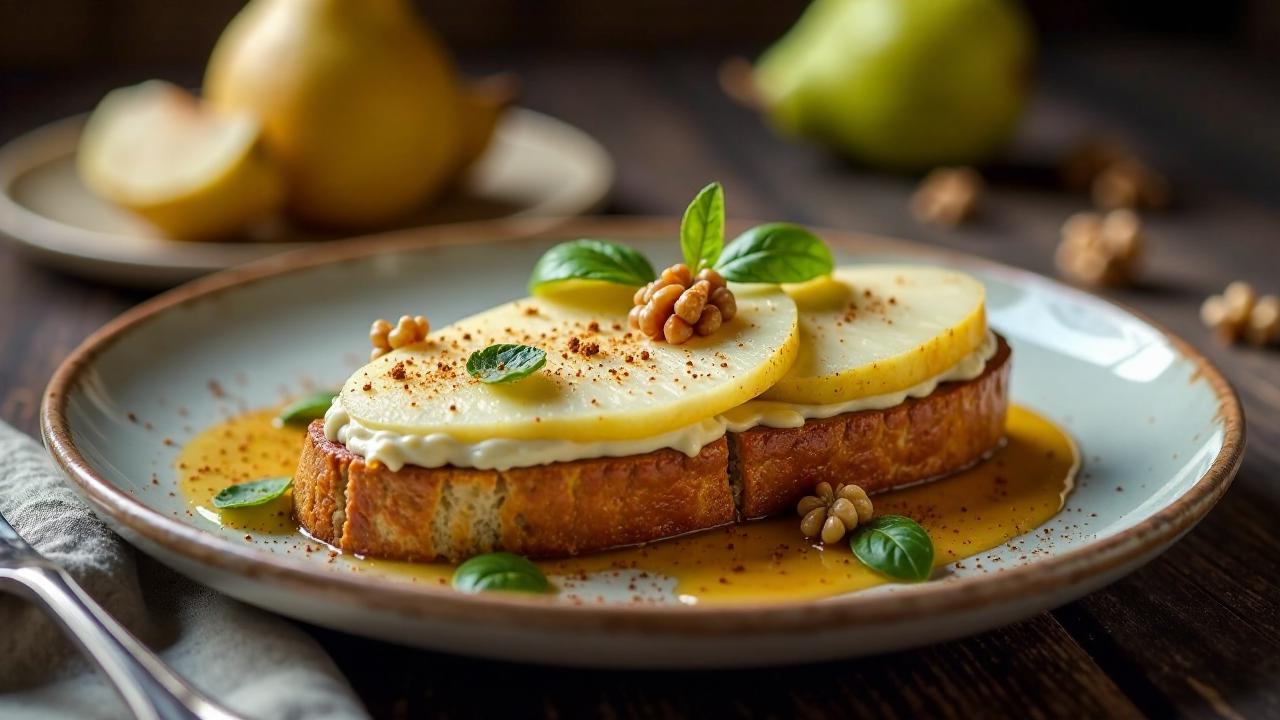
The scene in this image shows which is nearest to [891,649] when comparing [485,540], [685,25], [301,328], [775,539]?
[775,539]

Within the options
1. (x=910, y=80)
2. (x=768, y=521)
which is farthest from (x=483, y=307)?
(x=910, y=80)

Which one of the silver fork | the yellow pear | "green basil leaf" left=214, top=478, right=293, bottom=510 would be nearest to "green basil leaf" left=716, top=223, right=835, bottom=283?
"green basil leaf" left=214, top=478, right=293, bottom=510

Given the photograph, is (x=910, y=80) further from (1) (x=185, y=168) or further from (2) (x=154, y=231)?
(2) (x=154, y=231)

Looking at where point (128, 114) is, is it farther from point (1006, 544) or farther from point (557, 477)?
point (1006, 544)

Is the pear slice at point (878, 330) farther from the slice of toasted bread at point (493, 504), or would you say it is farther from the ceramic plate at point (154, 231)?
the ceramic plate at point (154, 231)

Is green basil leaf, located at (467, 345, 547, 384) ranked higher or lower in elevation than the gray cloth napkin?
higher

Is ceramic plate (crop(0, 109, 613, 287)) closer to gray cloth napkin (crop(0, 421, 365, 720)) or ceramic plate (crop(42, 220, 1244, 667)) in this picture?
ceramic plate (crop(42, 220, 1244, 667))

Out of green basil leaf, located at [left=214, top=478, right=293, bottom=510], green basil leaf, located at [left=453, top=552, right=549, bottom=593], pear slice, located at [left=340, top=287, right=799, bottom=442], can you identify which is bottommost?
green basil leaf, located at [left=214, top=478, right=293, bottom=510]
